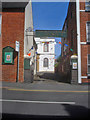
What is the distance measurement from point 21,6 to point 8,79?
6.55 metres

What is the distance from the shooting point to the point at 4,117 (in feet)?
11.2

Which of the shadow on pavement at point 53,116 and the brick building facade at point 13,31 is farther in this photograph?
the brick building facade at point 13,31

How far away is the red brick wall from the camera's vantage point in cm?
1027

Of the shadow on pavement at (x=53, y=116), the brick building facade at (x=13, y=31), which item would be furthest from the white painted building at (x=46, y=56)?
the shadow on pavement at (x=53, y=116)

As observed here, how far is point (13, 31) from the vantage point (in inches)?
416

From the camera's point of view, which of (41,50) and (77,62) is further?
(41,50)

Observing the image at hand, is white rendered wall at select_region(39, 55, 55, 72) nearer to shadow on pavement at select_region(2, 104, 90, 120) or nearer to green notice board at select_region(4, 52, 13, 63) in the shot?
green notice board at select_region(4, 52, 13, 63)

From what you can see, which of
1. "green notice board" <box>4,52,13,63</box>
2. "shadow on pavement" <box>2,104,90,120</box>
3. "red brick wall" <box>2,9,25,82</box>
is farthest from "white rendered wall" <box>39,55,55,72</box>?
"shadow on pavement" <box>2,104,90,120</box>

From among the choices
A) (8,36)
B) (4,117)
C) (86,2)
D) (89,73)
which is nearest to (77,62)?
(89,73)

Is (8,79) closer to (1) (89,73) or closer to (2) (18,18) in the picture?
(2) (18,18)

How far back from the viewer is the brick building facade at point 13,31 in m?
10.3

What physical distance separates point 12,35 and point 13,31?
0.37 meters

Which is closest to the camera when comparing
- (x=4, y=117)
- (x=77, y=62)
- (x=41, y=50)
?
(x=4, y=117)

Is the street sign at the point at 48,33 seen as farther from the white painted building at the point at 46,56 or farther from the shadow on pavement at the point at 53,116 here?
the white painted building at the point at 46,56
